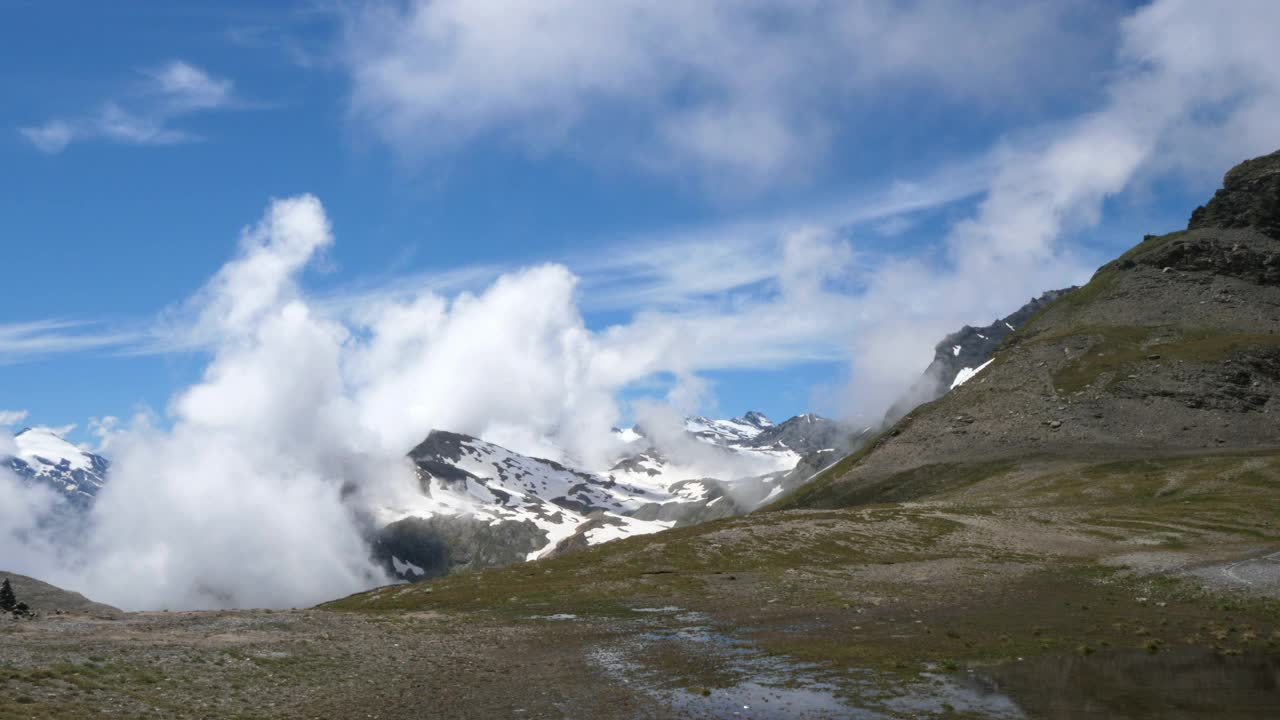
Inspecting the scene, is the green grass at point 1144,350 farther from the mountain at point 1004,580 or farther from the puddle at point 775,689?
the puddle at point 775,689

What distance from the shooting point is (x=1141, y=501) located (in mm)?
105688

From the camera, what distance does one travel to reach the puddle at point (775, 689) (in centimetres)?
2705

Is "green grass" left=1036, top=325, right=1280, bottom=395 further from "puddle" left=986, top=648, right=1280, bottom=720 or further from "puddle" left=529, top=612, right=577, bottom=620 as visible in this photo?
"puddle" left=986, top=648, right=1280, bottom=720

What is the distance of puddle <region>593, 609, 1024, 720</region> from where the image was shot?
27.0 m

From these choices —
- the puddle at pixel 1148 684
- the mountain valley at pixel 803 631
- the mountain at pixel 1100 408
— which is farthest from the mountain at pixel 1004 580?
the mountain at pixel 1100 408

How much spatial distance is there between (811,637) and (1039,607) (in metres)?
15.6

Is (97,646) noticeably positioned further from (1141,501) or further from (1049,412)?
(1049,412)

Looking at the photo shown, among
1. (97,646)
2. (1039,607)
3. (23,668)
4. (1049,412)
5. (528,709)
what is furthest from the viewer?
(1049,412)

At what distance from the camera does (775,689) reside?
30719 millimetres

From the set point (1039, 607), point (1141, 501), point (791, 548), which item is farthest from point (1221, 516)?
point (1039, 607)

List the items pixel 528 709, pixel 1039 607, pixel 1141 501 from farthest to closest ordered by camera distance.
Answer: pixel 1141 501 < pixel 1039 607 < pixel 528 709

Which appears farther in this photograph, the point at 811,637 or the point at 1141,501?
the point at 1141,501

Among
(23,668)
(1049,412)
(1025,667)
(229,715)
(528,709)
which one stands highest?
(1049,412)

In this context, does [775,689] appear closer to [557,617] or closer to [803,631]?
[803,631]
